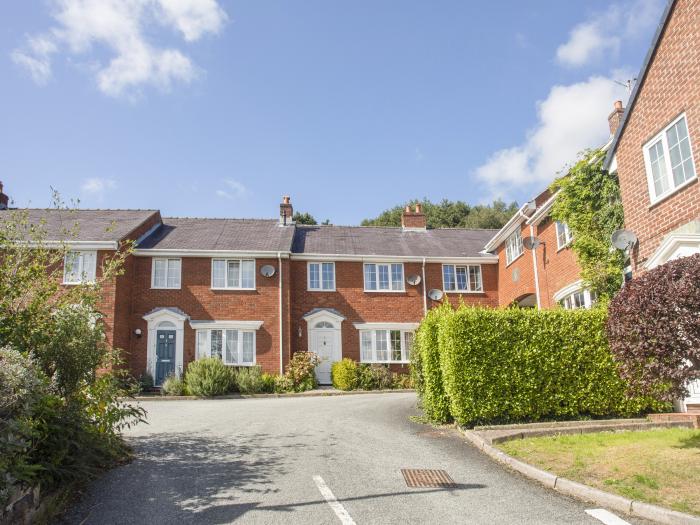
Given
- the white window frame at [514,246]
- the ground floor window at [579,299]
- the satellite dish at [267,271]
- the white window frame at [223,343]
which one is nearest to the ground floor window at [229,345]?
the white window frame at [223,343]

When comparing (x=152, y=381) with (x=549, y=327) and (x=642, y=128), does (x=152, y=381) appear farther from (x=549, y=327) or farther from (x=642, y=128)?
(x=642, y=128)

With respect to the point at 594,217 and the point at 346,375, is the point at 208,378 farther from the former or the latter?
the point at 594,217

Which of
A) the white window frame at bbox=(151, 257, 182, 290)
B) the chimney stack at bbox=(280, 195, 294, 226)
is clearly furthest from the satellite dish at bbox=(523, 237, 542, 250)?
the white window frame at bbox=(151, 257, 182, 290)

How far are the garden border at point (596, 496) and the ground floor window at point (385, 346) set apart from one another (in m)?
16.2

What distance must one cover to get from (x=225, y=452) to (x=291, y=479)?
222 cm

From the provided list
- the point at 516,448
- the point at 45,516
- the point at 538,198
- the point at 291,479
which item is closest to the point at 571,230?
the point at 538,198

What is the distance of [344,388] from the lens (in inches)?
879

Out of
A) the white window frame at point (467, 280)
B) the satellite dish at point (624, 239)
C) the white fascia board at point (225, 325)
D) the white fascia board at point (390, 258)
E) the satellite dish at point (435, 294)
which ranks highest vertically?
the white fascia board at point (390, 258)

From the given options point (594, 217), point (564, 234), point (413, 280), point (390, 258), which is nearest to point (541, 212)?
point (564, 234)

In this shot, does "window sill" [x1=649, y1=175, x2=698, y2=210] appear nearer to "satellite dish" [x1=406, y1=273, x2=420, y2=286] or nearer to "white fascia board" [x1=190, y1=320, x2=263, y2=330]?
"satellite dish" [x1=406, y1=273, x2=420, y2=286]

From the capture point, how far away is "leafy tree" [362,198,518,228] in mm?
50719

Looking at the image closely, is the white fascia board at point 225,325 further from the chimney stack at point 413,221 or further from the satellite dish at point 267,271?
the chimney stack at point 413,221

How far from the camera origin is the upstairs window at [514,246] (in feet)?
74.0

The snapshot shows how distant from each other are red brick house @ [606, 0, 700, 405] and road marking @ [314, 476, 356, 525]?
8.01 m
